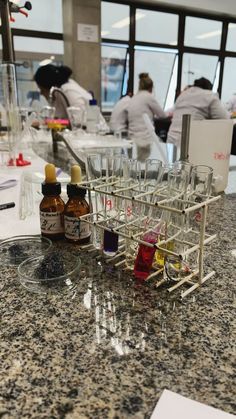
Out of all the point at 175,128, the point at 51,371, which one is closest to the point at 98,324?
the point at 51,371

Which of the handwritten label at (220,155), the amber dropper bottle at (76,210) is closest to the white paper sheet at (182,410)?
the amber dropper bottle at (76,210)

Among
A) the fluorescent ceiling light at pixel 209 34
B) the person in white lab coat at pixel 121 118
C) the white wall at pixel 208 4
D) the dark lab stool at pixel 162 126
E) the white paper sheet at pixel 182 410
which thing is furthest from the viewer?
the fluorescent ceiling light at pixel 209 34

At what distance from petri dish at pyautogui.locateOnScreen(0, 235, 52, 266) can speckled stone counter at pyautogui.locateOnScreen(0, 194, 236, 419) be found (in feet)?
0.17

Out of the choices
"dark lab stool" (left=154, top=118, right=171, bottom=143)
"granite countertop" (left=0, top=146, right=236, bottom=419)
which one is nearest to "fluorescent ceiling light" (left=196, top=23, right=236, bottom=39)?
"dark lab stool" (left=154, top=118, right=171, bottom=143)

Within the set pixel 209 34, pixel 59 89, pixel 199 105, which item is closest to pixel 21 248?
pixel 59 89

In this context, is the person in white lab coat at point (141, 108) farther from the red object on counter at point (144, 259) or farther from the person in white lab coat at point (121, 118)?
the red object on counter at point (144, 259)

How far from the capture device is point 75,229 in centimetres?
58

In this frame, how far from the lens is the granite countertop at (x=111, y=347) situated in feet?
0.99

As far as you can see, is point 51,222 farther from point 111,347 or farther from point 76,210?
point 111,347

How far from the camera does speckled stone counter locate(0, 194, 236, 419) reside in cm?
30

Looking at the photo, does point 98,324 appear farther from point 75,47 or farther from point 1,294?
point 75,47

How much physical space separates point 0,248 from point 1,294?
151mm

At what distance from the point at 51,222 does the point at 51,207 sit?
3 cm

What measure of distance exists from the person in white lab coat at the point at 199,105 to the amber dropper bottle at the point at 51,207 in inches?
84.8
